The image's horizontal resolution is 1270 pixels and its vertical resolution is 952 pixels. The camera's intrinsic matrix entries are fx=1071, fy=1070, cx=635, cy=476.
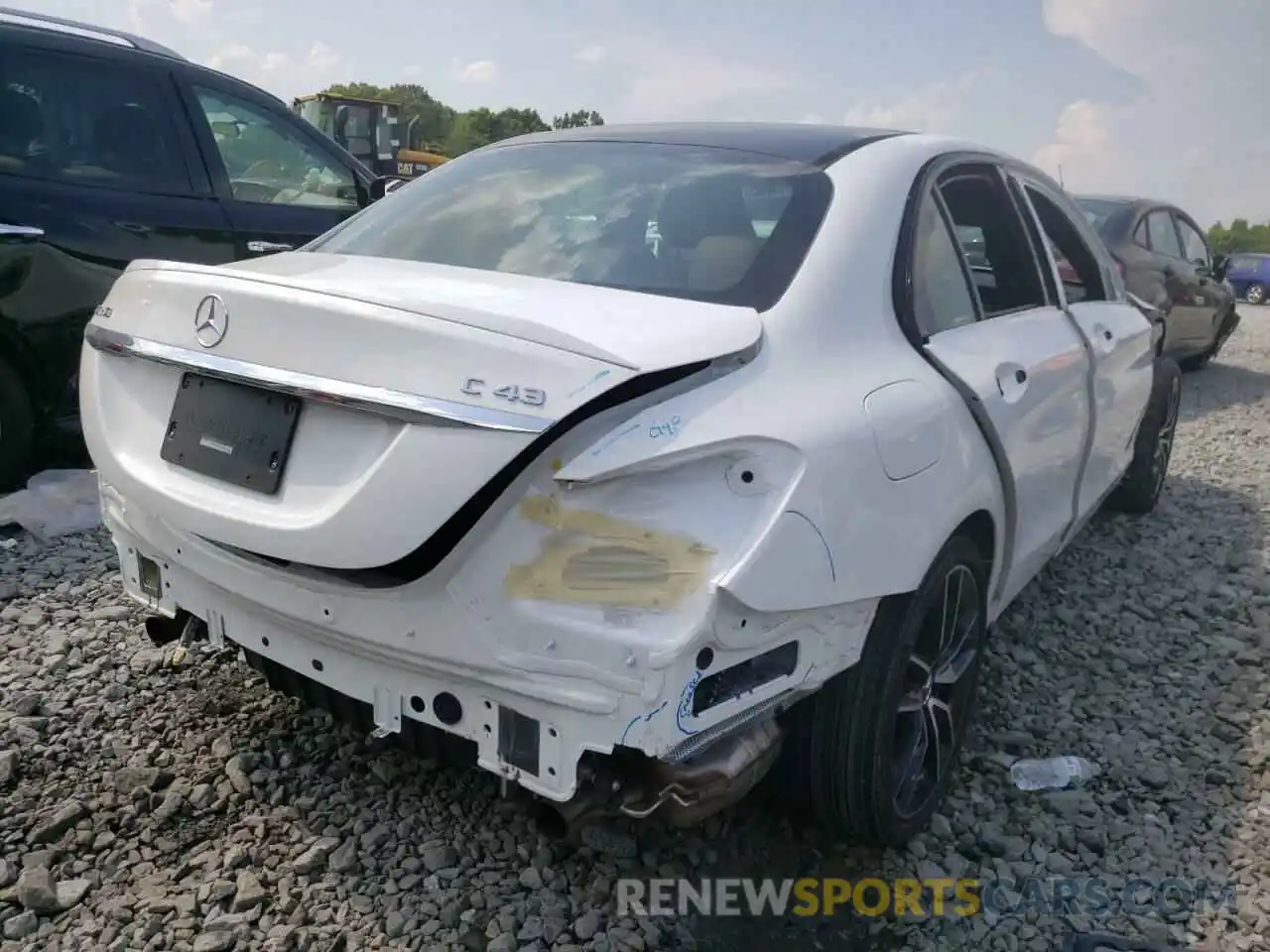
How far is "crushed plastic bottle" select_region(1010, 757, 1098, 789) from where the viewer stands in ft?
9.46

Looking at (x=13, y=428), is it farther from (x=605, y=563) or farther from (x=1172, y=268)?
(x=1172, y=268)

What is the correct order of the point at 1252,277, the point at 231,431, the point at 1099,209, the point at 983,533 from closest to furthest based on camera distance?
1. the point at 231,431
2. the point at 983,533
3. the point at 1099,209
4. the point at 1252,277

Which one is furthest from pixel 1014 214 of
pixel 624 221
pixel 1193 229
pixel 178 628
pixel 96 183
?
pixel 1193 229

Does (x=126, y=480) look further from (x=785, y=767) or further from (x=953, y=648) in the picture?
(x=953, y=648)

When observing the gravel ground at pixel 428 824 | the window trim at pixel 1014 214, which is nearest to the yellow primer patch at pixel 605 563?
the gravel ground at pixel 428 824

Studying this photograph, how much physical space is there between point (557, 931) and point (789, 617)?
2.90 ft

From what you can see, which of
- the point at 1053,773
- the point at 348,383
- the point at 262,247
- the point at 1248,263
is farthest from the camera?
the point at 1248,263

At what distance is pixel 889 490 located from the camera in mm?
2037

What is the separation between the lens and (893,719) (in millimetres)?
2275

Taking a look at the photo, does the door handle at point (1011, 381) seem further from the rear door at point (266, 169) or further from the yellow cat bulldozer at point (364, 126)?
the yellow cat bulldozer at point (364, 126)

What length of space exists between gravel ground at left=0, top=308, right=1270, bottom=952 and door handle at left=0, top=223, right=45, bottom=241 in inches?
53.4

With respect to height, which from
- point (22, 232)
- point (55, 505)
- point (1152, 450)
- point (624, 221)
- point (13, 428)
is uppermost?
point (624, 221)

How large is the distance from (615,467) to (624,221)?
0.95 meters

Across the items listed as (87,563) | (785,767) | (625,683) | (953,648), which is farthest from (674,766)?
(87,563)
